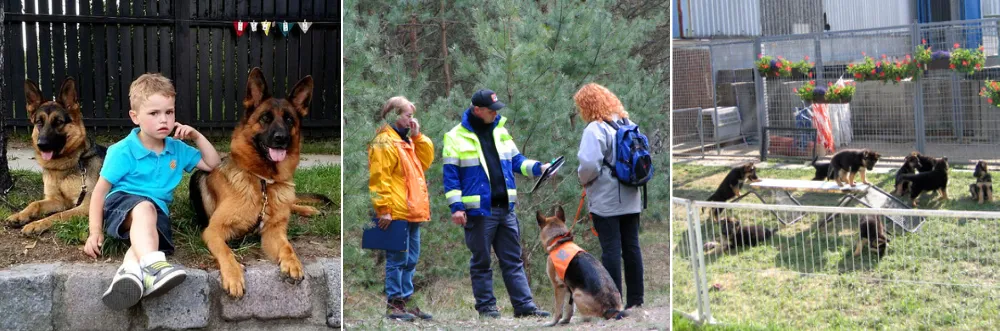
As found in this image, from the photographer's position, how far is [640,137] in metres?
4.14

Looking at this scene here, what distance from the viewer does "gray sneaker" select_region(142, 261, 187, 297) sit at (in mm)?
4168

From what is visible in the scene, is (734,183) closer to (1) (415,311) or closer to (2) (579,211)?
(2) (579,211)

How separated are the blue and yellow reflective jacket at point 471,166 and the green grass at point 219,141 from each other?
2.67m

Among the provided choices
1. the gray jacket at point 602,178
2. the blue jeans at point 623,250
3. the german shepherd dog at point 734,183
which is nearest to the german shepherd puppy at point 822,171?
the german shepherd dog at point 734,183

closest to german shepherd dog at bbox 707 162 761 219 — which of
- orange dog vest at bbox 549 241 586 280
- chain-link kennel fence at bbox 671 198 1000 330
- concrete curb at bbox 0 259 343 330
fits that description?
chain-link kennel fence at bbox 671 198 1000 330

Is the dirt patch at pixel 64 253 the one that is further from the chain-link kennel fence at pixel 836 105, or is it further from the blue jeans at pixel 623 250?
the chain-link kennel fence at pixel 836 105

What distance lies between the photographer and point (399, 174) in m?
3.96

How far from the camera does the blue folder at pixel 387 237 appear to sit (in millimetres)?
4020

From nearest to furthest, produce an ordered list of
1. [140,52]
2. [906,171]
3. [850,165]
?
[140,52]
[850,165]
[906,171]

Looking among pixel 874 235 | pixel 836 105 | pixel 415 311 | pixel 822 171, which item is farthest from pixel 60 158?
pixel 836 105

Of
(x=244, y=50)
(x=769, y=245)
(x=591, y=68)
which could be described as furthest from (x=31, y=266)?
(x=769, y=245)

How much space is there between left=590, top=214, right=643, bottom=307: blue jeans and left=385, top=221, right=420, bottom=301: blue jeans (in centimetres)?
76

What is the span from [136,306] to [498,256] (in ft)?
5.36

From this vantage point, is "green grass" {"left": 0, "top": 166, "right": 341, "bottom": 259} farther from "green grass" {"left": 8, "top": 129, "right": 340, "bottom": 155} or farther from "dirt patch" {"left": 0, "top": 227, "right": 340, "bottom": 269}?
"green grass" {"left": 8, "top": 129, "right": 340, "bottom": 155}
